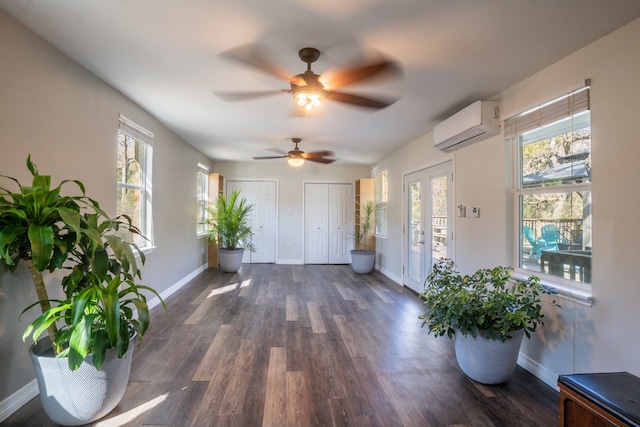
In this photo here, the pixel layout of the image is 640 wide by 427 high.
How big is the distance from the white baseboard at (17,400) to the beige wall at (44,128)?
3 cm

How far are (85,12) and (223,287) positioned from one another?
13.1 ft

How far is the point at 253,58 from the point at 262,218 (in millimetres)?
5288

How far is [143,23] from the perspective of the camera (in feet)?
6.39

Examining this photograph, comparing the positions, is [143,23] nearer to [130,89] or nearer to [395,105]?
[130,89]

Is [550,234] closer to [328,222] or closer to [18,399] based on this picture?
[18,399]

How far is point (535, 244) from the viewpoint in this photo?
2682 millimetres

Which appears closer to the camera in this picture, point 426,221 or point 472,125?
point 472,125

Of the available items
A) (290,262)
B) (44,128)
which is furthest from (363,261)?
(44,128)

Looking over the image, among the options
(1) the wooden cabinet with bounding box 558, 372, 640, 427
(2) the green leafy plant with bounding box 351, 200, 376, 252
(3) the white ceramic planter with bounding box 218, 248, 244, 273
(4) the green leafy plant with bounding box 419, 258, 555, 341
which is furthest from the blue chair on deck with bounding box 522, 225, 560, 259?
(3) the white ceramic planter with bounding box 218, 248, 244, 273

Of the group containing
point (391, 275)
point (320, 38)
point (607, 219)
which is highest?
point (320, 38)

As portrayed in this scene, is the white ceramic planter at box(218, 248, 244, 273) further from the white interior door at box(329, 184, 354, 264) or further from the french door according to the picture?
the french door

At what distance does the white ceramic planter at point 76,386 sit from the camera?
171 cm

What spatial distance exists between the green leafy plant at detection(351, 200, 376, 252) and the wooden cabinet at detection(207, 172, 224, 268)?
3015 millimetres

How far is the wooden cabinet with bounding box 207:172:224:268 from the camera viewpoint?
21.7 ft
